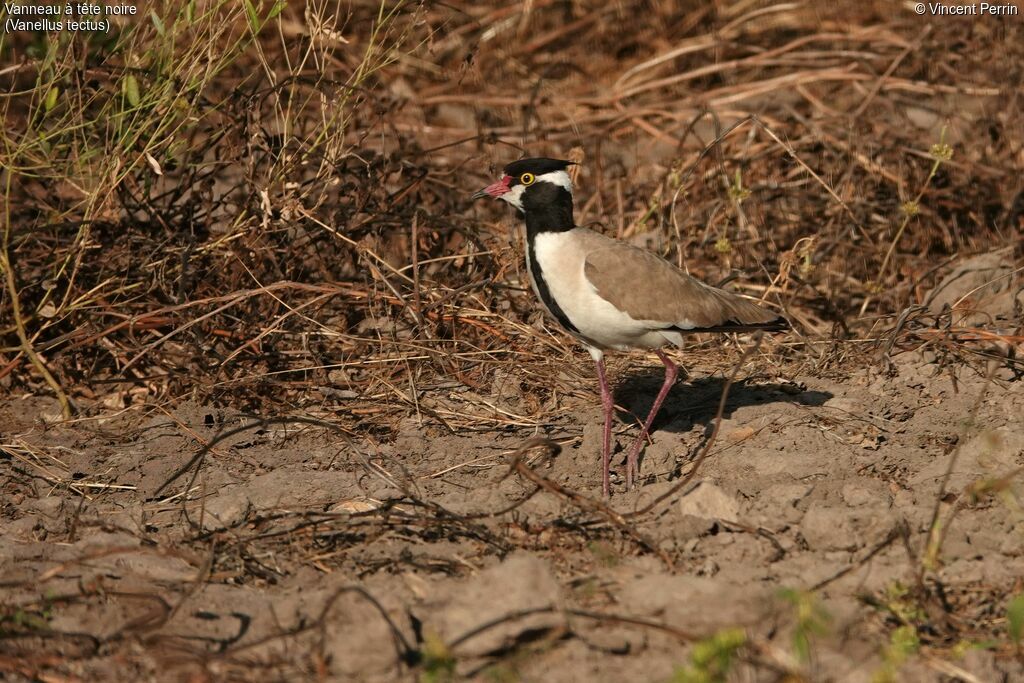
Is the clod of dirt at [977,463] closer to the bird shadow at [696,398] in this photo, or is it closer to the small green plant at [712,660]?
the bird shadow at [696,398]

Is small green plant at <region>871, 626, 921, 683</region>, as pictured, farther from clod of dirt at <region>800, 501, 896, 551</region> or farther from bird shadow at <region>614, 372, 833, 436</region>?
bird shadow at <region>614, 372, 833, 436</region>

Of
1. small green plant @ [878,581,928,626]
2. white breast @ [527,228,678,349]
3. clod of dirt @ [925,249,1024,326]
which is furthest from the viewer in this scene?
clod of dirt @ [925,249,1024,326]

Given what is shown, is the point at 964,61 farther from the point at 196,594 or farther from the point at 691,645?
the point at 196,594

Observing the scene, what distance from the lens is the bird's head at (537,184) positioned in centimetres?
504

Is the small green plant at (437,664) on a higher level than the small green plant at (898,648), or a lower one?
higher

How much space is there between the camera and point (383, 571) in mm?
3885

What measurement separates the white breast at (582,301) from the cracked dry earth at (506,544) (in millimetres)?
492

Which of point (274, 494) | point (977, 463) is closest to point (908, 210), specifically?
point (977, 463)

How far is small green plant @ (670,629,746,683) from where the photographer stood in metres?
2.98

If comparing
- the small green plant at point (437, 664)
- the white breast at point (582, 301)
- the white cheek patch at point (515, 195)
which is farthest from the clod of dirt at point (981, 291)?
the small green plant at point (437, 664)

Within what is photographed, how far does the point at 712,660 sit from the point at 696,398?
2585 millimetres

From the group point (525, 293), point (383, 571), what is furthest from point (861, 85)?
point (383, 571)

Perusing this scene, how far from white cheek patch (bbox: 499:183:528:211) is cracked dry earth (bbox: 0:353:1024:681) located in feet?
3.41

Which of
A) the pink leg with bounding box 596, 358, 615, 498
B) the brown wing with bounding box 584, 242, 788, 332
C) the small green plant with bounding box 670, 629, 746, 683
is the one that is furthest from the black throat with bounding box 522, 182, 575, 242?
the small green plant with bounding box 670, 629, 746, 683
